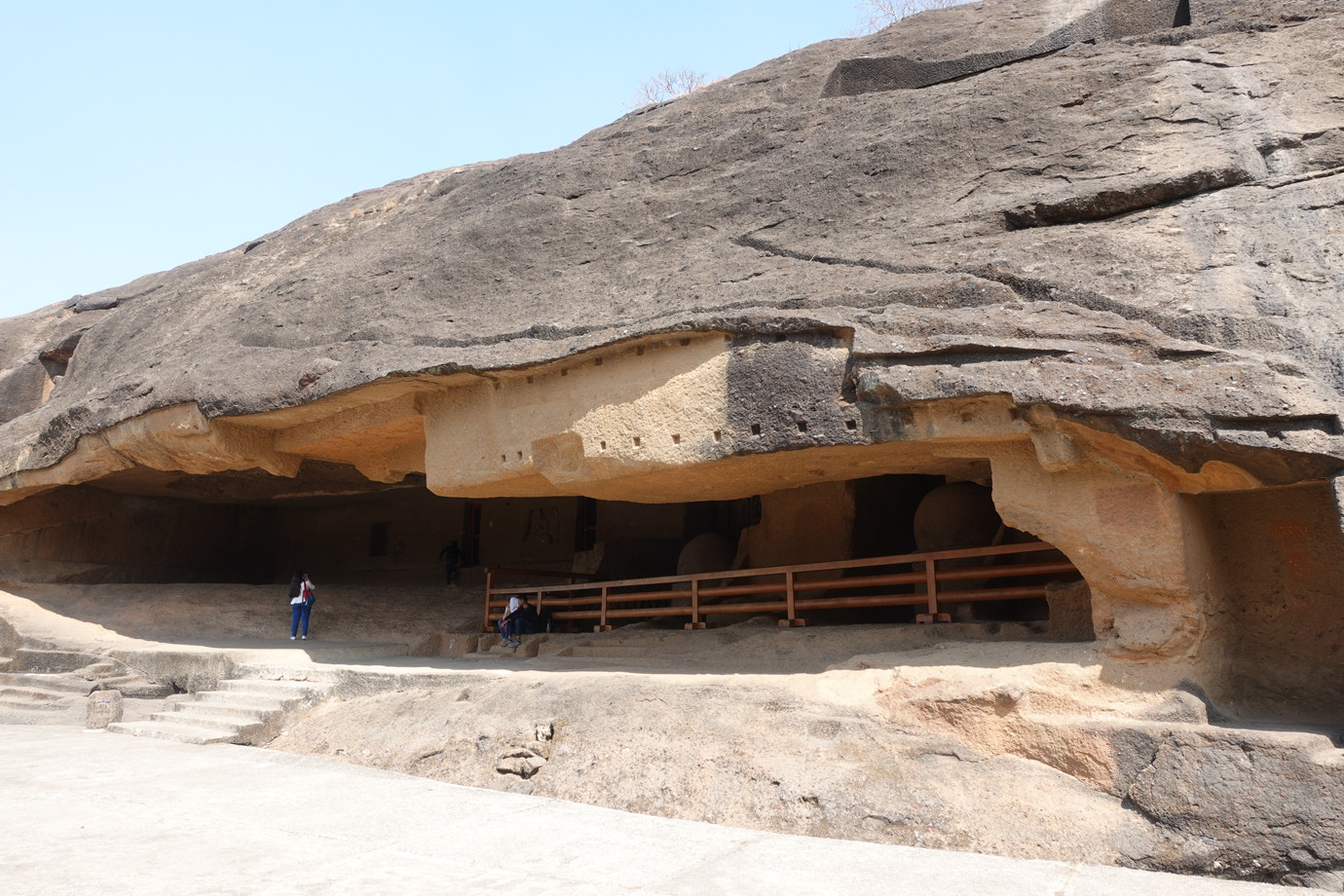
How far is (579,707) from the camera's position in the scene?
207 inches

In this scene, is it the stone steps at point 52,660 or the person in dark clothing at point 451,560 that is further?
the person in dark clothing at point 451,560

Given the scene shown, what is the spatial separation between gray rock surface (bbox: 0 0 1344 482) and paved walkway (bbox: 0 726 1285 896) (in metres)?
2.02

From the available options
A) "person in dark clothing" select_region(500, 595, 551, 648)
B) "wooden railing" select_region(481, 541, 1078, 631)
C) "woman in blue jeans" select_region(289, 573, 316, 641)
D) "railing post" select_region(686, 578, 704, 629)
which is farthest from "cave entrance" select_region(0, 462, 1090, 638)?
"woman in blue jeans" select_region(289, 573, 316, 641)

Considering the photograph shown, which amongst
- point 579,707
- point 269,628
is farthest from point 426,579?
point 579,707

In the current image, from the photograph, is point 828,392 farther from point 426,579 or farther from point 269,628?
point 426,579

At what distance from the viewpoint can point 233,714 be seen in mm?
6434

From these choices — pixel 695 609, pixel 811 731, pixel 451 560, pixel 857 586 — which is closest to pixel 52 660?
pixel 451 560

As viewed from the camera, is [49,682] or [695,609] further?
[49,682]

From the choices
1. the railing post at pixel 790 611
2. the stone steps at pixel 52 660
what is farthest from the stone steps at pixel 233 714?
the railing post at pixel 790 611

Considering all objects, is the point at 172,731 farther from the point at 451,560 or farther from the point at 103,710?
the point at 451,560

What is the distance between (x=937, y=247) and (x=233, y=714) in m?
5.64

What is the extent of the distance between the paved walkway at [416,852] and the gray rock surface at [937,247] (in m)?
2.02

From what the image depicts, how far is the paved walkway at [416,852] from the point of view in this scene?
2943 mm

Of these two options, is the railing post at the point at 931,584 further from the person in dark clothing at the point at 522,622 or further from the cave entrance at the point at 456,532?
the person in dark clothing at the point at 522,622
